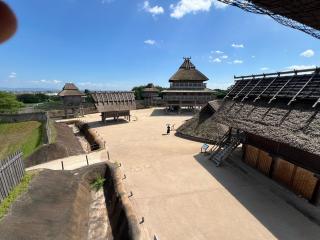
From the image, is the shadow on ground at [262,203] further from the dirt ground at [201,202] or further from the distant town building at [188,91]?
the distant town building at [188,91]

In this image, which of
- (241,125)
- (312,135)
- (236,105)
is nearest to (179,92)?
(236,105)

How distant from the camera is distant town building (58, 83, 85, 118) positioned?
41.4 meters

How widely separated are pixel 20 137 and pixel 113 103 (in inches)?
520

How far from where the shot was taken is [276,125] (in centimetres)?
1259

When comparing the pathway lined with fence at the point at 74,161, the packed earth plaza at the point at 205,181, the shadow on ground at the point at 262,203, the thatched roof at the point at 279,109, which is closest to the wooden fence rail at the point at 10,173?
the packed earth plaza at the point at 205,181

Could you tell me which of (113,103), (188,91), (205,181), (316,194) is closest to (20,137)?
(113,103)

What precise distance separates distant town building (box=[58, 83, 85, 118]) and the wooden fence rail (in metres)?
31.2

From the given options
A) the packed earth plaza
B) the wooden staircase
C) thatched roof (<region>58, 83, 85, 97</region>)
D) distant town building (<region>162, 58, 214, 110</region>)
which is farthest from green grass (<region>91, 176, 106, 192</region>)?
thatched roof (<region>58, 83, 85, 97</region>)

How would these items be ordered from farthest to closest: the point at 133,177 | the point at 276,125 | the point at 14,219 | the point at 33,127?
1. the point at 33,127
2. the point at 133,177
3. the point at 276,125
4. the point at 14,219

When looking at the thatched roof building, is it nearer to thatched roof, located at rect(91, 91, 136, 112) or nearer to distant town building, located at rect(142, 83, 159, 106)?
thatched roof, located at rect(91, 91, 136, 112)

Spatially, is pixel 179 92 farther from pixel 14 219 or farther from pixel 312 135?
pixel 14 219

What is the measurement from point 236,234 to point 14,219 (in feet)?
30.6

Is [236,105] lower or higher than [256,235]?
higher

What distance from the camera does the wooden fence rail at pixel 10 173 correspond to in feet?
33.6
